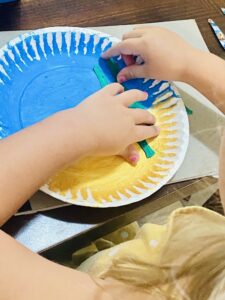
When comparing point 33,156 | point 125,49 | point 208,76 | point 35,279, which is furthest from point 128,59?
point 35,279

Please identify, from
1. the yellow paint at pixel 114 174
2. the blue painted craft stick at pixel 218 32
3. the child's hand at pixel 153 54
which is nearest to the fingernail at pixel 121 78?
the child's hand at pixel 153 54

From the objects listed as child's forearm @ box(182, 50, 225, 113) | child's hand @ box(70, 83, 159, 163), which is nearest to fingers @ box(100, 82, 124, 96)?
child's hand @ box(70, 83, 159, 163)

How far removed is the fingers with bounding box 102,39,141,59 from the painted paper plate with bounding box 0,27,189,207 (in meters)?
0.02

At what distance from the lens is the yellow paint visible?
656 millimetres

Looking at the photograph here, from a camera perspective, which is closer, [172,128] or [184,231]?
[184,231]

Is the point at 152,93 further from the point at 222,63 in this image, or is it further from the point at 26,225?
the point at 26,225

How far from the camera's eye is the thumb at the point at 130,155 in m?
0.70

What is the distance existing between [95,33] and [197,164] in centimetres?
25

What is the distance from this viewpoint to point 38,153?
63 cm

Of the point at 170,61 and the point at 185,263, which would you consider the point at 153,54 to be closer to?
the point at 170,61

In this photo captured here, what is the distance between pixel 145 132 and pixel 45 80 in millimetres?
160

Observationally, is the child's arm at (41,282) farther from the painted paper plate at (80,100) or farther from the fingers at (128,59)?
the fingers at (128,59)

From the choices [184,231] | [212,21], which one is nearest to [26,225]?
[184,231]

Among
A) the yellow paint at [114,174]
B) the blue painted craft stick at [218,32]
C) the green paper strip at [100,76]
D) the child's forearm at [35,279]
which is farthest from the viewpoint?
the blue painted craft stick at [218,32]
